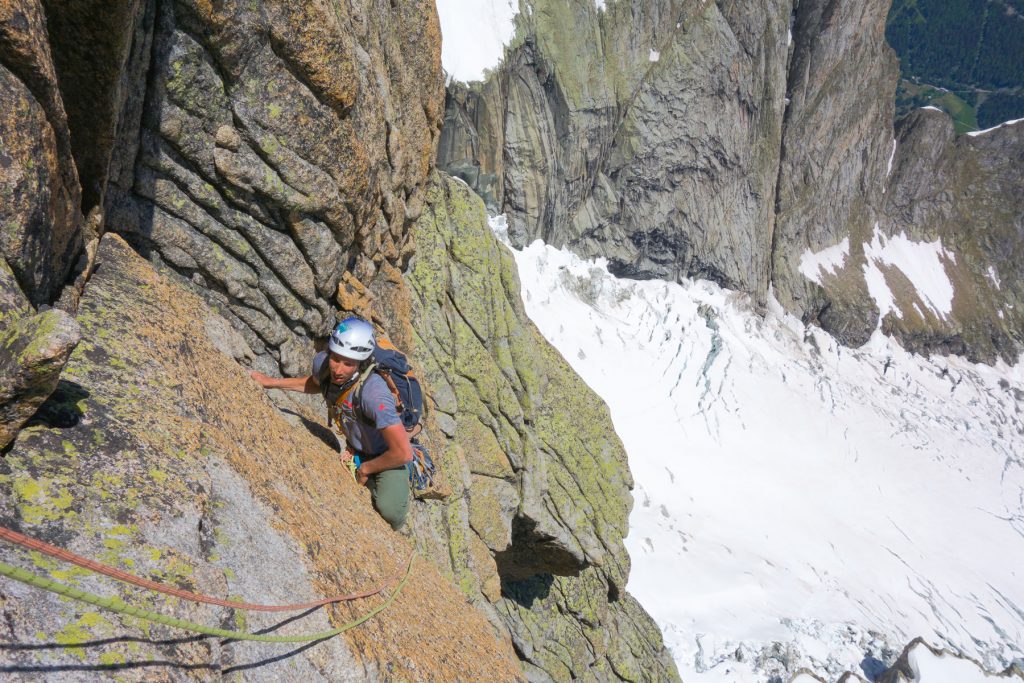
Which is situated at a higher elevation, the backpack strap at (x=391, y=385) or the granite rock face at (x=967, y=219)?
the granite rock face at (x=967, y=219)

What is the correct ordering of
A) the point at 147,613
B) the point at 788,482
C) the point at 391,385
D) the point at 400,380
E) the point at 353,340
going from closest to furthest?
the point at 147,613 → the point at 353,340 → the point at 391,385 → the point at 400,380 → the point at 788,482

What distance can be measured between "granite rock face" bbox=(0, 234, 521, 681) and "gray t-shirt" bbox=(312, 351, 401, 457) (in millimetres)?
412

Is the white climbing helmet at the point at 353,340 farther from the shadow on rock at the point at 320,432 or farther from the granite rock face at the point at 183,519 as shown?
the shadow on rock at the point at 320,432

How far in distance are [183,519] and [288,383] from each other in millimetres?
3333

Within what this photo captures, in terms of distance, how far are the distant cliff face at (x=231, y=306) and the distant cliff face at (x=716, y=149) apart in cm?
3092

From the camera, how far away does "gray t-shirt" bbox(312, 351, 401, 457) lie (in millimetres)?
7219

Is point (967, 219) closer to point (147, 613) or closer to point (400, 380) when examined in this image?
point (400, 380)

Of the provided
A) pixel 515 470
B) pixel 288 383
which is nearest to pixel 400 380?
pixel 288 383

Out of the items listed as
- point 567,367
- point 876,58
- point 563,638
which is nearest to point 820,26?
point 876,58

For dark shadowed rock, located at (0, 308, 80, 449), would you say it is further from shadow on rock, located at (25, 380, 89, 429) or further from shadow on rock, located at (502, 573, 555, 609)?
shadow on rock, located at (502, 573, 555, 609)

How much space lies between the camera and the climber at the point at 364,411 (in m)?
7.06

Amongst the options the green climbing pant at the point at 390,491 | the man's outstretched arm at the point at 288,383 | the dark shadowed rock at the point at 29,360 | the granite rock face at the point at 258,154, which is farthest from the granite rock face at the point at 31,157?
the green climbing pant at the point at 390,491

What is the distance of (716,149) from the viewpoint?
2320 inches

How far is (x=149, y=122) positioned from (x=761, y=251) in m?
62.0
